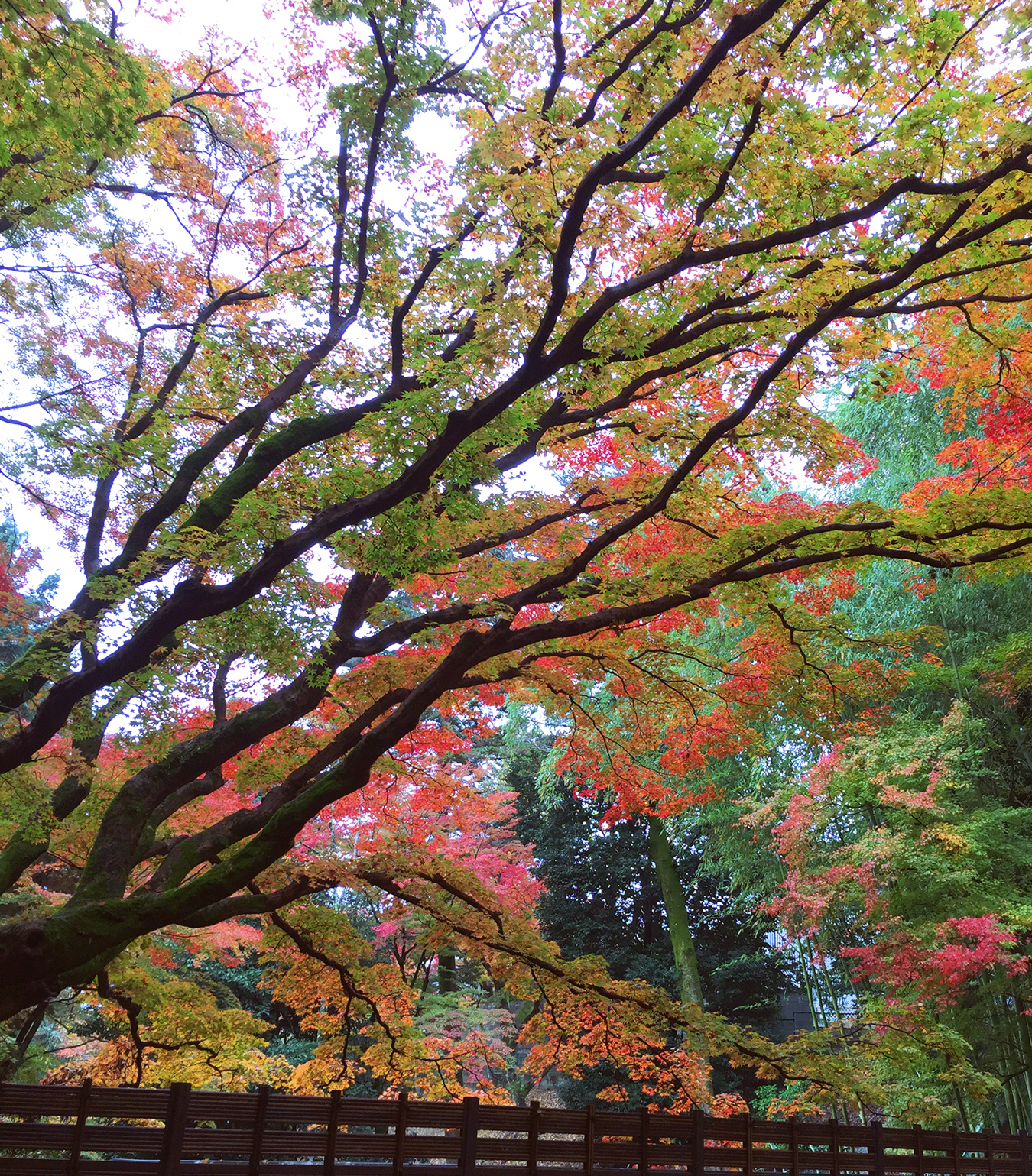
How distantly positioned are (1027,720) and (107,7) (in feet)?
39.2

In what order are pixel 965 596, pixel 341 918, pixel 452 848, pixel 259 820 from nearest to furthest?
pixel 259 820
pixel 341 918
pixel 965 596
pixel 452 848

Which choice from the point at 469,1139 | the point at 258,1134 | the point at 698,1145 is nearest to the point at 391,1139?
the point at 469,1139

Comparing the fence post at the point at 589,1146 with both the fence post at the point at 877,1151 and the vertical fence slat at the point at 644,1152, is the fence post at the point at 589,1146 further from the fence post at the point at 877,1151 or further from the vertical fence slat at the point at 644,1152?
the fence post at the point at 877,1151

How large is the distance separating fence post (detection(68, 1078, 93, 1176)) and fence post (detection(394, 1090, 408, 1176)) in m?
1.97

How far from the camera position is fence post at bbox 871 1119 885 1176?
26.1ft

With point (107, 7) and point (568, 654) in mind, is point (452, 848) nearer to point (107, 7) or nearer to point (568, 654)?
point (568, 654)

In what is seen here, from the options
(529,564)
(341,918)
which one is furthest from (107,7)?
(341,918)

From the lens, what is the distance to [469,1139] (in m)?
5.93

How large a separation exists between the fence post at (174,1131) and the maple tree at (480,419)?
2.95ft

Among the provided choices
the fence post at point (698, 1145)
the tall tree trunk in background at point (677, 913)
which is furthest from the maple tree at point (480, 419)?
the tall tree trunk in background at point (677, 913)

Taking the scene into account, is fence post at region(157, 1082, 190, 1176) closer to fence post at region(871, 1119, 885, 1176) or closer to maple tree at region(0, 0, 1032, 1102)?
maple tree at region(0, 0, 1032, 1102)

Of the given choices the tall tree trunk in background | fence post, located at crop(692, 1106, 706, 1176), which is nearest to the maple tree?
fence post, located at crop(692, 1106, 706, 1176)

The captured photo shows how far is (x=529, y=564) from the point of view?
6004 mm

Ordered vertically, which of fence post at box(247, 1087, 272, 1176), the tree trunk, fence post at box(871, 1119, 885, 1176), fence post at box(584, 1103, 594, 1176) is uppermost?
the tree trunk
